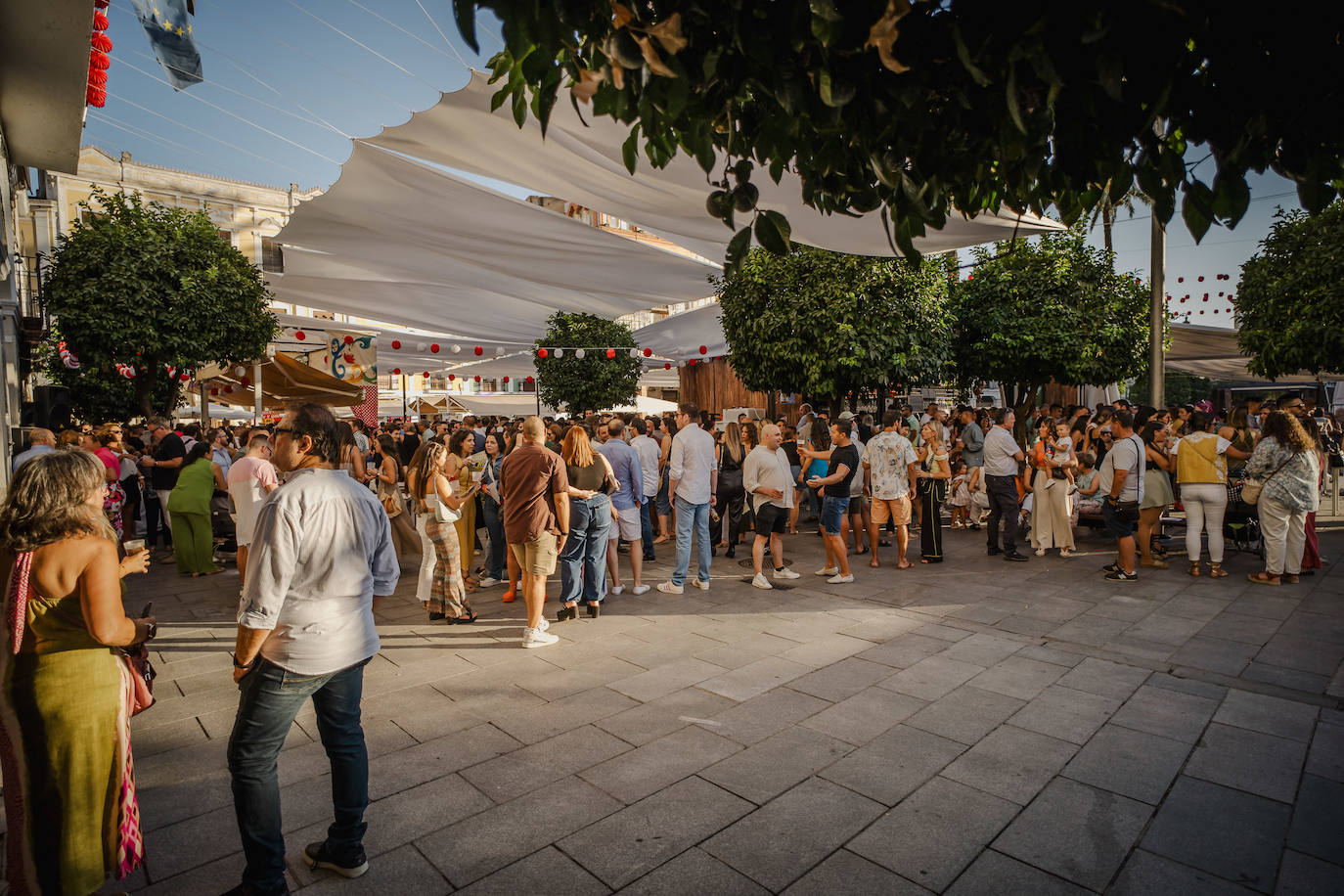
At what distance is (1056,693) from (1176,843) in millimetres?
1531

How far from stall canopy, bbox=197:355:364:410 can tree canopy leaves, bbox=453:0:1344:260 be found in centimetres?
1125

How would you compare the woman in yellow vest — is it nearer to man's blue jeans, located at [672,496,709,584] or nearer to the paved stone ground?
the paved stone ground

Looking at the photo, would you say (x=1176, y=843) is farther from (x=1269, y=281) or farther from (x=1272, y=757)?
(x=1269, y=281)

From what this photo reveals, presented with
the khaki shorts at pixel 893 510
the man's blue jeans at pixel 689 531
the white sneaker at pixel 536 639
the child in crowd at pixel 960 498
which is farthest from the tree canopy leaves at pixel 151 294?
the child in crowd at pixel 960 498

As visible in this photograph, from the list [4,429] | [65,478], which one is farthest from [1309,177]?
[4,429]

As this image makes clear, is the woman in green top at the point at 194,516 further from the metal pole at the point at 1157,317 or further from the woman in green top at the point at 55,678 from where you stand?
the metal pole at the point at 1157,317

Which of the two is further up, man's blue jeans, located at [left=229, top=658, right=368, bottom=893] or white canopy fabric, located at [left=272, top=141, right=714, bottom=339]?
white canopy fabric, located at [left=272, top=141, right=714, bottom=339]

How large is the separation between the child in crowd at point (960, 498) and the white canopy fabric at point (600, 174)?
158 inches

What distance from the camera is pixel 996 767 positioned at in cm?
341

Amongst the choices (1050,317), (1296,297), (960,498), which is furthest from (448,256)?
(1296,297)

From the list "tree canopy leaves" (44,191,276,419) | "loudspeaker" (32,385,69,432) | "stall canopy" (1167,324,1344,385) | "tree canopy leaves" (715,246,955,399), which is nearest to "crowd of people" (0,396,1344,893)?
"tree canopy leaves" (715,246,955,399)

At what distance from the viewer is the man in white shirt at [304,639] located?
2436mm

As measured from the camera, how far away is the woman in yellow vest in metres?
7.09

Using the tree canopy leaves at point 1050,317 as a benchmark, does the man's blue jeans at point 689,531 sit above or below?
below
